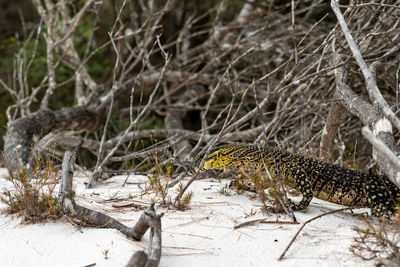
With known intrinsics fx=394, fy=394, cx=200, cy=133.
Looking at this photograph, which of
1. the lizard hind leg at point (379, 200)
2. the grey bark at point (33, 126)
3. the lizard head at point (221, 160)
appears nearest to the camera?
the lizard hind leg at point (379, 200)

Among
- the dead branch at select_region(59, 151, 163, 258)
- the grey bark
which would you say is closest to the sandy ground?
the dead branch at select_region(59, 151, 163, 258)

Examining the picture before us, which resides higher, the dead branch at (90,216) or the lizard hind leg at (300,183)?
the dead branch at (90,216)

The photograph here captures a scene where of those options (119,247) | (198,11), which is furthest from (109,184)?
(198,11)

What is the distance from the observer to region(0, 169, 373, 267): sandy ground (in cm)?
224

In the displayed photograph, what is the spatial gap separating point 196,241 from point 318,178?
1.31 m

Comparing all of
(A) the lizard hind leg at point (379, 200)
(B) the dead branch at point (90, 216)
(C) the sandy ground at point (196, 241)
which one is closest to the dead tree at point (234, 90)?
(A) the lizard hind leg at point (379, 200)

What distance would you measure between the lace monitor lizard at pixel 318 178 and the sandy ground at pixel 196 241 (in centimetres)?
22

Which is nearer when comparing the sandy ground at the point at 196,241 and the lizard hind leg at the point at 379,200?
the sandy ground at the point at 196,241

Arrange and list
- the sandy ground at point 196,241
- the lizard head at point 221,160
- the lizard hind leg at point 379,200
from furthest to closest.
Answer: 1. the lizard head at point 221,160
2. the lizard hind leg at point 379,200
3. the sandy ground at point 196,241

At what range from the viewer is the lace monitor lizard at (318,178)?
9.89ft

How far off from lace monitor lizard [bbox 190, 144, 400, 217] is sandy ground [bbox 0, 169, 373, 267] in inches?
8.7

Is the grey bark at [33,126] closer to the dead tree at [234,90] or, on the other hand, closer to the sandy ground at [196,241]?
the dead tree at [234,90]

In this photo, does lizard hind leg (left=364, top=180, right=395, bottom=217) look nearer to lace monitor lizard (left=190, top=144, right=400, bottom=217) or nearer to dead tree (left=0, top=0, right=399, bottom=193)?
lace monitor lizard (left=190, top=144, right=400, bottom=217)

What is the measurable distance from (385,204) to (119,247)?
6.59 ft
